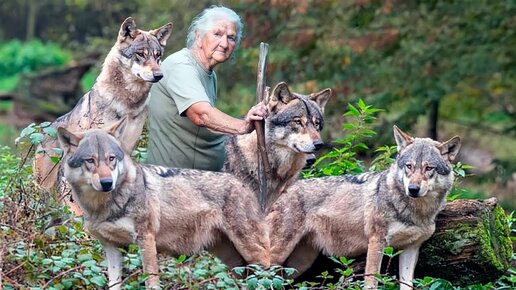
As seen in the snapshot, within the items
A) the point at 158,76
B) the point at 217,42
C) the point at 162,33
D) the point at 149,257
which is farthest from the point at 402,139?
the point at 162,33

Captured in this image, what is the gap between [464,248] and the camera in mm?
7918

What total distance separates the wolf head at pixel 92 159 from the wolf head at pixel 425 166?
193 cm

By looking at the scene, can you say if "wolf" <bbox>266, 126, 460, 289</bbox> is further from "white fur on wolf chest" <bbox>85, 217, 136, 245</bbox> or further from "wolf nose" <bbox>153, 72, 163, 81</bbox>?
"wolf nose" <bbox>153, 72, 163, 81</bbox>

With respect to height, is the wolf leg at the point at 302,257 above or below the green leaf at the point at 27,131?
below

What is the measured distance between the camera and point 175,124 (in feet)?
28.3

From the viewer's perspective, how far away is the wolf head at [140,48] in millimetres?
9305

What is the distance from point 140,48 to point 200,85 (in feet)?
4.09

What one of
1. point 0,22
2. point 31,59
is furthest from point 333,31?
point 0,22

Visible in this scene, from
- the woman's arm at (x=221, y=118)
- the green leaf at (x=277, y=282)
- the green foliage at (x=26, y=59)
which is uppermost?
the woman's arm at (x=221, y=118)

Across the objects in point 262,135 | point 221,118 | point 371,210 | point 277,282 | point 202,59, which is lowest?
point 277,282

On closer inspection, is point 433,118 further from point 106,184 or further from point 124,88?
point 106,184

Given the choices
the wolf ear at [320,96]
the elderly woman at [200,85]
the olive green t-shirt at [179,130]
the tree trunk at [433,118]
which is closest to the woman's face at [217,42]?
the elderly woman at [200,85]

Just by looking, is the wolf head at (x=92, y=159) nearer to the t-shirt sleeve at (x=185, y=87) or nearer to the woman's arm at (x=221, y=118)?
the woman's arm at (x=221, y=118)

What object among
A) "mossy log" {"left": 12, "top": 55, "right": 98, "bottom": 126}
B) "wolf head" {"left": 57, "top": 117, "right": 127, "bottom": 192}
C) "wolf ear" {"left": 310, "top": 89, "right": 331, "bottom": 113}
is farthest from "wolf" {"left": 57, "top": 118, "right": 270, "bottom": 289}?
"mossy log" {"left": 12, "top": 55, "right": 98, "bottom": 126}
